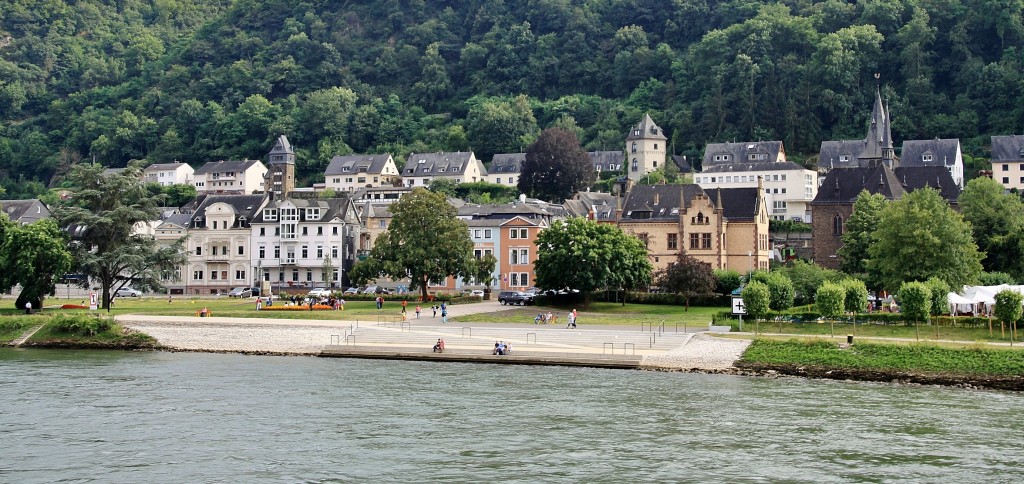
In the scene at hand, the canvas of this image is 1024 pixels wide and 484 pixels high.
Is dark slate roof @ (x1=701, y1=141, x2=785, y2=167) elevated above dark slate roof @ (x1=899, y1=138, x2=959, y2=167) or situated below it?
above

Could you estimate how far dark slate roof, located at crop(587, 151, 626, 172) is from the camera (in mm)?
140625

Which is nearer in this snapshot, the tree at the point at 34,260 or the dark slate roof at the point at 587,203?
the tree at the point at 34,260

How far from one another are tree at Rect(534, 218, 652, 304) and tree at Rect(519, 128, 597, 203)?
1826 inches

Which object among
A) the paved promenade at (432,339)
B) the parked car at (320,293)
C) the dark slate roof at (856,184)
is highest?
the dark slate roof at (856,184)

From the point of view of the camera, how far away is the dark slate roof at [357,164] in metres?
148

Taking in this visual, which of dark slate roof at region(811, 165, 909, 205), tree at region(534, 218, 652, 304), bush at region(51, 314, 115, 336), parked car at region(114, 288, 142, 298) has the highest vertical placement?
dark slate roof at region(811, 165, 909, 205)

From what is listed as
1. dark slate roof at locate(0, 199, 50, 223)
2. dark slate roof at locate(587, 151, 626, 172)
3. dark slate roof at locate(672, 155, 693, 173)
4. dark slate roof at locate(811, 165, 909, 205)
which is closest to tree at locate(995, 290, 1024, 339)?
dark slate roof at locate(811, 165, 909, 205)

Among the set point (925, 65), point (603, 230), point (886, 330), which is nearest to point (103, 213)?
point (603, 230)

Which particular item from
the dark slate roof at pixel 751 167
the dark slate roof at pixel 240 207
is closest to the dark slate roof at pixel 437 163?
the dark slate roof at pixel 751 167

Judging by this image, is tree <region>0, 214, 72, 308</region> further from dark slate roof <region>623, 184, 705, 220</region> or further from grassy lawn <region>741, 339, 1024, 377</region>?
grassy lawn <region>741, 339, 1024, 377</region>

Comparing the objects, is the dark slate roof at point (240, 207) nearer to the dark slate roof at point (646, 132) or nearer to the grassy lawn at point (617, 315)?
the grassy lawn at point (617, 315)

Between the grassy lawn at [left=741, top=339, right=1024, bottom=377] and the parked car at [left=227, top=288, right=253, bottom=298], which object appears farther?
the parked car at [left=227, top=288, right=253, bottom=298]

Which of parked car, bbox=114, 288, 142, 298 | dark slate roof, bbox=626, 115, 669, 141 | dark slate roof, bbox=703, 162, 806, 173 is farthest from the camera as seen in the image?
dark slate roof, bbox=626, 115, 669, 141

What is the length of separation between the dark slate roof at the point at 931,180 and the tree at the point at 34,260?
63.2 m
